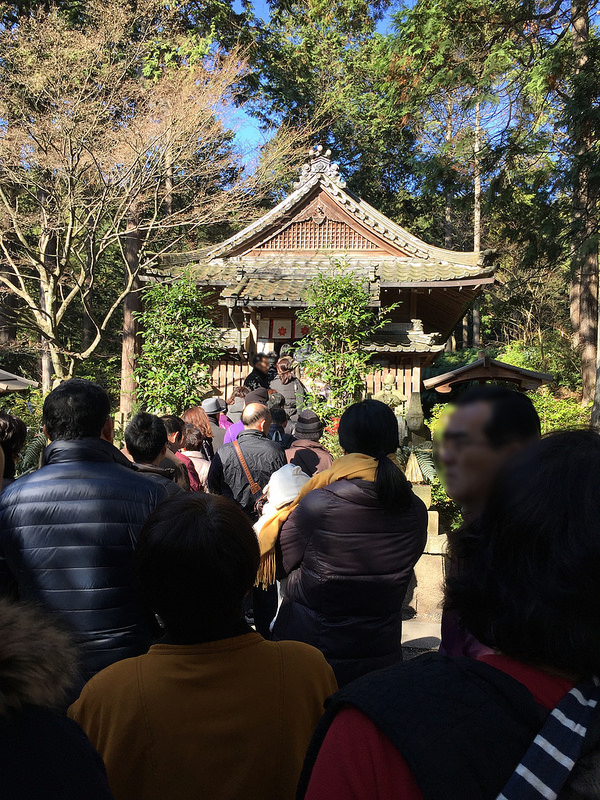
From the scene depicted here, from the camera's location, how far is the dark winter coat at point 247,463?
163 inches

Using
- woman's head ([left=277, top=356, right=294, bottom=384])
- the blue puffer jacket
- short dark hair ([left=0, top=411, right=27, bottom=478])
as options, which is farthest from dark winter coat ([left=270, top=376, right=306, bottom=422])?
the blue puffer jacket

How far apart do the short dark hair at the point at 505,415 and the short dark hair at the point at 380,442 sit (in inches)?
28.1

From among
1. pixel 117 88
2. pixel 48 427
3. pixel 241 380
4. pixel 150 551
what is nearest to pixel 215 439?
pixel 48 427

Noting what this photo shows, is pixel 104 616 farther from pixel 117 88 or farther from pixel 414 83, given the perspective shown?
pixel 117 88

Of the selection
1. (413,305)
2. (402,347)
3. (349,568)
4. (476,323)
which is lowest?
(349,568)

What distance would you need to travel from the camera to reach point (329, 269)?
460 inches

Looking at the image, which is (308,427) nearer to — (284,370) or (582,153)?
(284,370)

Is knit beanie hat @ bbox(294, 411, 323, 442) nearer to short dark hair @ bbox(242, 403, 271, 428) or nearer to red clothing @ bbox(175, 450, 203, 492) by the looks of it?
short dark hair @ bbox(242, 403, 271, 428)

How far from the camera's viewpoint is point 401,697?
818mm

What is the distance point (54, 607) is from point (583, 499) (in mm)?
1835

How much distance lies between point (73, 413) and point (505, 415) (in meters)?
1.58

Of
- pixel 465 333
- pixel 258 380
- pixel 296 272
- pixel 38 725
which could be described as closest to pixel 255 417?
pixel 38 725

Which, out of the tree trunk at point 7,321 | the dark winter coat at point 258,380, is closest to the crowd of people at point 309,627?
the dark winter coat at point 258,380

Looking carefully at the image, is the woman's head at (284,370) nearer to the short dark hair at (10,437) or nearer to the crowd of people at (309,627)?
the short dark hair at (10,437)
